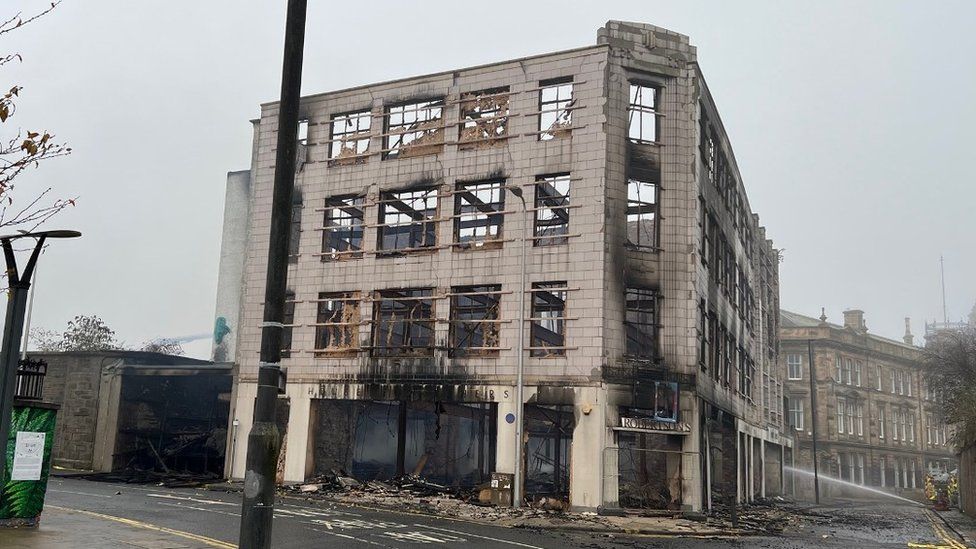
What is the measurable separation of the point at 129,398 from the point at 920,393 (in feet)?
264

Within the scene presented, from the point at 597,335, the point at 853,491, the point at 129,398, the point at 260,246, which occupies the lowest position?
the point at 853,491

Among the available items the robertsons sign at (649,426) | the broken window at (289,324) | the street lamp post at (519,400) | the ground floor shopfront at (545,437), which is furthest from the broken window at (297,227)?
the robertsons sign at (649,426)

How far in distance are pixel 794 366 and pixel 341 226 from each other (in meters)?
59.0

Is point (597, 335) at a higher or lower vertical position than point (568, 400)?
higher

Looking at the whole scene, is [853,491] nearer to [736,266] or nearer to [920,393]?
[920,393]

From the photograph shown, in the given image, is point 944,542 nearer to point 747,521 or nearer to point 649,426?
point 747,521

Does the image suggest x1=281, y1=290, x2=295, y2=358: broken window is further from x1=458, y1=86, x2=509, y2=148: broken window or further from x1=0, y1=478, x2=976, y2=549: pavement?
x1=458, y1=86, x2=509, y2=148: broken window

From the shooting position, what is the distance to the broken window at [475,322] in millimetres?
31828

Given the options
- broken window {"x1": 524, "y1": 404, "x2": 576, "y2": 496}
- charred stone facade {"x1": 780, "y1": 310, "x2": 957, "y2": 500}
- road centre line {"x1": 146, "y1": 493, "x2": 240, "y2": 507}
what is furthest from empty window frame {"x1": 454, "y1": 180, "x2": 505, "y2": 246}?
charred stone facade {"x1": 780, "y1": 310, "x2": 957, "y2": 500}

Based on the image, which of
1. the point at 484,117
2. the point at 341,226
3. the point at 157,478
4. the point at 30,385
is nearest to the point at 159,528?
the point at 30,385

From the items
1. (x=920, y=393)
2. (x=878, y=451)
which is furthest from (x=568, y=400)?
(x=920, y=393)

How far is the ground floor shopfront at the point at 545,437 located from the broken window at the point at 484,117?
10.3 m

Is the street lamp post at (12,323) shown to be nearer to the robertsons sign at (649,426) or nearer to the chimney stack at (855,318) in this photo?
the robertsons sign at (649,426)

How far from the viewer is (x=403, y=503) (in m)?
28.9
